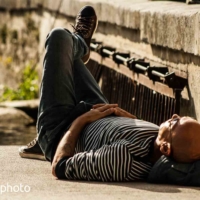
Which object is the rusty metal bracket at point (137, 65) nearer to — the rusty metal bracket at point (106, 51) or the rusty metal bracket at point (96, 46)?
the rusty metal bracket at point (106, 51)

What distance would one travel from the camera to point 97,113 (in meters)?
5.29

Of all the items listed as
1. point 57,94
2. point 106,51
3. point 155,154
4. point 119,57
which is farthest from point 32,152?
point 106,51

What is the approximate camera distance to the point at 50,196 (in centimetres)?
448

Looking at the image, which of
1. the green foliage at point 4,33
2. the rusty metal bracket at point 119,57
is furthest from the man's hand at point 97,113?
the green foliage at point 4,33

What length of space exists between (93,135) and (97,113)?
8.9 inches

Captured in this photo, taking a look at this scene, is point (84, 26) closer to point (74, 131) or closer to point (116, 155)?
point (74, 131)

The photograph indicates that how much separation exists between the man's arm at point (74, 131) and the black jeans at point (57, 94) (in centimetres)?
16

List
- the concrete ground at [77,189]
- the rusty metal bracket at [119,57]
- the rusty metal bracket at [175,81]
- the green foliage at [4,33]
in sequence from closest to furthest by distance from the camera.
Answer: the concrete ground at [77,189] < the rusty metal bracket at [175,81] < the rusty metal bracket at [119,57] < the green foliage at [4,33]

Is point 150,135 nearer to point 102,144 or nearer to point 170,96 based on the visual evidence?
point 102,144

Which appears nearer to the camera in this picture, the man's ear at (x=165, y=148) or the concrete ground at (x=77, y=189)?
the concrete ground at (x=77, y=189)

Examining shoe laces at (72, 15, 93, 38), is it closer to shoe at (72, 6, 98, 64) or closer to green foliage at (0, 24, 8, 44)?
shoe at (72, 6, 98, 64)

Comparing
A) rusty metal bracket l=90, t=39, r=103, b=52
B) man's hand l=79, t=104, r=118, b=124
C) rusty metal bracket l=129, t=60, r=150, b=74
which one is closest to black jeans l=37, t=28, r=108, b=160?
man's hand l=79, t=104, r=118, b=124

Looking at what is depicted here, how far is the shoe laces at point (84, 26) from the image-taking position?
631cm

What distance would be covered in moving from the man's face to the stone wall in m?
1.36
